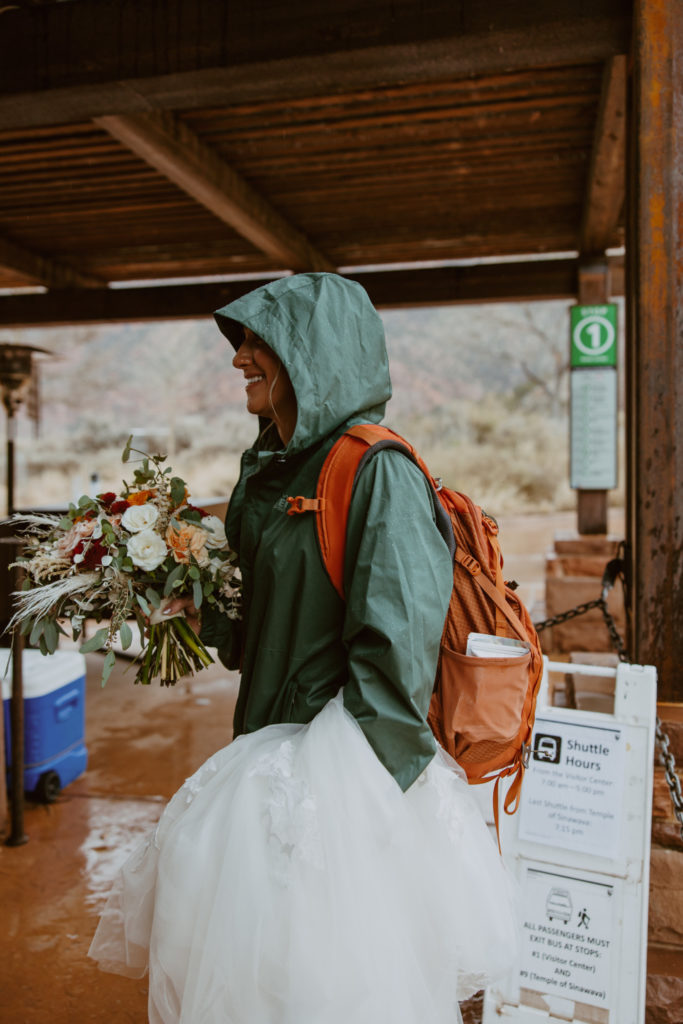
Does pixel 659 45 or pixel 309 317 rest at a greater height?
pixel 659 45

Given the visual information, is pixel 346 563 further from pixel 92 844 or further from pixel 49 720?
pixel 49 720

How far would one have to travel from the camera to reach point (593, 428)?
6.50 metres

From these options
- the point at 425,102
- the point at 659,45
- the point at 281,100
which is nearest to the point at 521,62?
the point at 659,45

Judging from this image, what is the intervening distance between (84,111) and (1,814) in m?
3.25

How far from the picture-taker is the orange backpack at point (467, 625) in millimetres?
1584

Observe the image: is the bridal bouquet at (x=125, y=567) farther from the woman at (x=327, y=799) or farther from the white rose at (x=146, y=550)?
the woman at (x=327, y=799)

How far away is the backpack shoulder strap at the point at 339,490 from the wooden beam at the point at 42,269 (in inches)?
242

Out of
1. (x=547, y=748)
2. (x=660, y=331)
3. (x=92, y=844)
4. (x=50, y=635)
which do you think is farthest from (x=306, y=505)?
(x=92, y=844)

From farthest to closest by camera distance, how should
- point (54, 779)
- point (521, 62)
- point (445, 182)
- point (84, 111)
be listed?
point (445, 182), point (54, 779), point (84, 111), point (521, 62)

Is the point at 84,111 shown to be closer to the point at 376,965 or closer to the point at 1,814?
the point at 1,814

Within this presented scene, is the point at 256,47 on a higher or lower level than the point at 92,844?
higher

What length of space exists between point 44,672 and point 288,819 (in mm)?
2996

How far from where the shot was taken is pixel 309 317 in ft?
5.41

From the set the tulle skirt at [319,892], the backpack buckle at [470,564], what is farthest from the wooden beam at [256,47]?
the tulle skirt at [319,892]
